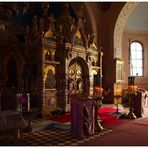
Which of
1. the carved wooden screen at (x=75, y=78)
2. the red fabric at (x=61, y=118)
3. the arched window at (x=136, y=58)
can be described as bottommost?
the red fabric at (x=61, y=118)

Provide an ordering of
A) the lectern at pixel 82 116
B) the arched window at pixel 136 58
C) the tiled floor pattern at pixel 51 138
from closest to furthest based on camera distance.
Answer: the tiled floor pattern at pixel 51 138 → the lectern at pixel 82 116 → the arched window at pixel 136 58

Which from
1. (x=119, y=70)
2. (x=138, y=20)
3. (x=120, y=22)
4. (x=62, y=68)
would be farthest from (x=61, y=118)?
(x=138, y=20)

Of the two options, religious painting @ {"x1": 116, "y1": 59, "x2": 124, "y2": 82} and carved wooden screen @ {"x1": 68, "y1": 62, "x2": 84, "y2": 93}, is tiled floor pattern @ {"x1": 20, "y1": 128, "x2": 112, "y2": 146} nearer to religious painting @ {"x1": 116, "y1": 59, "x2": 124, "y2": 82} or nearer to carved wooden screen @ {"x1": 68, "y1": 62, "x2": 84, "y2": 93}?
carved wooden screen @ {"x1": 68, "y1": 62, "x2": 84, "y2": 93}

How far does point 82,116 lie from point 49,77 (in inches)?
134

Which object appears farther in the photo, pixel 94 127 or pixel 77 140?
pixel 94 127

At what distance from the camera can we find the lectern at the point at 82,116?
584 cm

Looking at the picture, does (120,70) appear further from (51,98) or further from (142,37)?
(51,98)

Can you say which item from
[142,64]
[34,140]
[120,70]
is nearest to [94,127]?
[34,140]

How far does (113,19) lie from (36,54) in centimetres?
548

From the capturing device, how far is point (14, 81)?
9883mm

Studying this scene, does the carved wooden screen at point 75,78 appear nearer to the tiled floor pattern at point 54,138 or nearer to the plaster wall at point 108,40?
the plaster wall at point 108,40

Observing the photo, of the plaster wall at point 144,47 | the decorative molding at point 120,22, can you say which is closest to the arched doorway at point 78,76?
the decorative molding at point 120,22

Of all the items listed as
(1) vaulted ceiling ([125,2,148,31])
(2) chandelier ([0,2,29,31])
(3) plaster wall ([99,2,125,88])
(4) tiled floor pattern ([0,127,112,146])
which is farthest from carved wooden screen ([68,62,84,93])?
(1) vaulted ceiling ([125,2,148,31])

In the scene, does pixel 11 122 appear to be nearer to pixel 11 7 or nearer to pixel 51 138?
pixel 51 138
